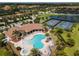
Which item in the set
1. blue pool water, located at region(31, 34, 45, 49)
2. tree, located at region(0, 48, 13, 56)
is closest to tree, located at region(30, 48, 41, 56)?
blue pool water, located at region(31, 34, 45, 49)

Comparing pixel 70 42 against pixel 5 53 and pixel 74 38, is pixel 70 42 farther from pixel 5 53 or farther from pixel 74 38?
pixel 5 53

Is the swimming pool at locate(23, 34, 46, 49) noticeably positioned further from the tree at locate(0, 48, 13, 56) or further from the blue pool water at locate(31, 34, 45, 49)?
the tree at locate(0, 48, 13, 56)

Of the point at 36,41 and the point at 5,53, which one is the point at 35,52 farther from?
the point at 5,53

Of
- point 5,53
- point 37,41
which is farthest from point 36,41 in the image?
point 5,53

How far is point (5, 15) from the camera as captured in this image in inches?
57.5

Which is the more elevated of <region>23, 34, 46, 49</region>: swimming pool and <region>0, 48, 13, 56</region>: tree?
<region>23, 34, 46, 49</region>: swimming pool

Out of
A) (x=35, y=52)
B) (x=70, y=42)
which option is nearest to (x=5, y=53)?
(x=35, y=52)

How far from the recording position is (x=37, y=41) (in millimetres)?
1385

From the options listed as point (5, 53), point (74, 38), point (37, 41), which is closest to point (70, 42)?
point (74, 38)

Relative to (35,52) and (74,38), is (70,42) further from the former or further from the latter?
(35,52)

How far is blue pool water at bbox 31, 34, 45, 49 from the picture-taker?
1374mm

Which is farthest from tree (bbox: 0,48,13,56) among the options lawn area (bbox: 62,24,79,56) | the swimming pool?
lawn area (bbox: 62,24,79,56)

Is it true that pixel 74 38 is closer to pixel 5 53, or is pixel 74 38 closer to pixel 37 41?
pixel 37 41

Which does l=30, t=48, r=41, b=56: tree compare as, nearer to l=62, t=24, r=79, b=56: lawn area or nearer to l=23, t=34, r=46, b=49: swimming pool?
l=23, t=34, r=46, b=49: swimming pool
